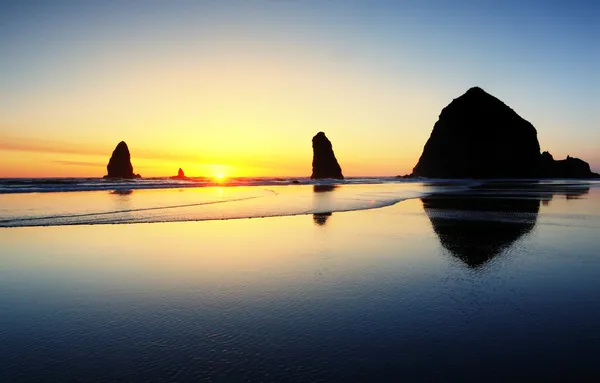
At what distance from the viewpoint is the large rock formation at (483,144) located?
16212 centimetres

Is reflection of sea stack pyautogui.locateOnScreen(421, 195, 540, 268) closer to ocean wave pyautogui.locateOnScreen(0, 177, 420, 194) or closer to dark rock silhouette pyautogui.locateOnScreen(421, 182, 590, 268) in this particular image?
dark rock silhouette pyautogui.locateOnScreen(421, 182, 590, 268)

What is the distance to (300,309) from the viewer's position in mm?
6684

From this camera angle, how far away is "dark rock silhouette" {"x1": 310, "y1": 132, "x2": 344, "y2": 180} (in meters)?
194

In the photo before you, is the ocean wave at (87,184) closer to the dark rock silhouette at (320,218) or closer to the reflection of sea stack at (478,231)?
the dark rock silhouette at (320,218)

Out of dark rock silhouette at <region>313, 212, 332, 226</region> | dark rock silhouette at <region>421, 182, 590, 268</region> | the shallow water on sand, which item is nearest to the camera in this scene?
the shallow water on sand

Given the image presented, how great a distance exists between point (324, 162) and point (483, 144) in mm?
72723

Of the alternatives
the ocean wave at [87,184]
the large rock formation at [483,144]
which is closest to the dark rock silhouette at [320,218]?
the ocean wave at [87,184]

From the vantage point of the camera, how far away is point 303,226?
17.6 metres

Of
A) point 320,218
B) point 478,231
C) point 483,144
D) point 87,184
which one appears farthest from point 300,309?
point 483,144

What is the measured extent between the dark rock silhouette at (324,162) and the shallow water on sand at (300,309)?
181 meters

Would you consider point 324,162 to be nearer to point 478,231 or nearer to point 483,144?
point 483,144

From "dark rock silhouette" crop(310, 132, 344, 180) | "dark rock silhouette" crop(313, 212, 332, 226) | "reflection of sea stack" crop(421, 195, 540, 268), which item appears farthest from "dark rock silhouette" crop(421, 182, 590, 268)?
"dark rock silhouette" crop(310, 132, 344, 180)

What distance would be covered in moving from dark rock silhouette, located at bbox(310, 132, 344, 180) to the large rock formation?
139 feet

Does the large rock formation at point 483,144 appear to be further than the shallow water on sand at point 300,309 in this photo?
Yes
